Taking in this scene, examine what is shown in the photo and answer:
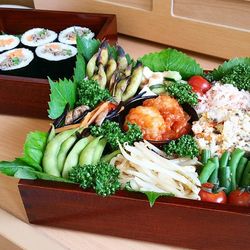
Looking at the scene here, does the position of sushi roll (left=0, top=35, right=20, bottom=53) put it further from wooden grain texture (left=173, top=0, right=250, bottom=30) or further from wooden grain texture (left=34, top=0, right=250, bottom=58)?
wooden grain texture (left=173, top=0, right=250, bottom=30)

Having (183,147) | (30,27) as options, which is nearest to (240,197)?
(183,147)

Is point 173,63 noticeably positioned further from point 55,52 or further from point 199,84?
point 55,52

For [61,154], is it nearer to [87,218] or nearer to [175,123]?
[87,218]

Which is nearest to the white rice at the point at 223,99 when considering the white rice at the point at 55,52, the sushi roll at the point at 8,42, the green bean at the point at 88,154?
the green bean at the point at 88,154

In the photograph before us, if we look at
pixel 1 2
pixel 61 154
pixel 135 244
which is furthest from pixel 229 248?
pixel 1 2

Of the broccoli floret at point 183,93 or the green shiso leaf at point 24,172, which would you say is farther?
the broccoli floret at point 183,93

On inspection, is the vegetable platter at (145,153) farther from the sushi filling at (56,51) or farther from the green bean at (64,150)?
the sushi filling at (56,51)

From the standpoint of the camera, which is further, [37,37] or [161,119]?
[37,37]
